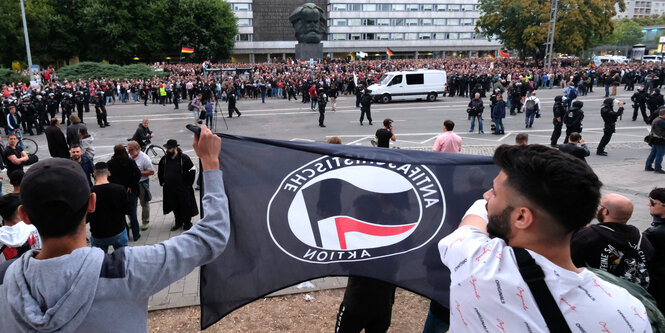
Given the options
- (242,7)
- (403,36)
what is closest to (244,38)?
(242,7)

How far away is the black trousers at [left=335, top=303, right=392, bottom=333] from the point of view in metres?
3.51

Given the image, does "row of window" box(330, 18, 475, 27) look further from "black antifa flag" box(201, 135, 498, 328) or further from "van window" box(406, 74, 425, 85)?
"black antifa flag" box(201, 135, 498, 328)

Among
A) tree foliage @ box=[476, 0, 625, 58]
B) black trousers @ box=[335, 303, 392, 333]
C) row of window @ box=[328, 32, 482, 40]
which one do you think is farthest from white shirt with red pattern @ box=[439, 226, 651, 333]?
row of window @ box=[328, 32, 482, 40]

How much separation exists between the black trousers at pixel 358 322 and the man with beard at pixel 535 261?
6.15 ft

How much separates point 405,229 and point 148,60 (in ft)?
218

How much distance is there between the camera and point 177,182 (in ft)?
24.7

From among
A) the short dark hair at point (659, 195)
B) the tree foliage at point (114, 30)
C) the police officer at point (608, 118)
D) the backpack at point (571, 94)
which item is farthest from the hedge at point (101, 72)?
the short dark hair at point (659, 195)

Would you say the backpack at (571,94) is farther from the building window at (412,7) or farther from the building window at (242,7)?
the building window at (412,7)

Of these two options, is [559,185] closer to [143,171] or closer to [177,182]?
[177,182]

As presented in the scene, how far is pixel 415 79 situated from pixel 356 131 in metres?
10.8

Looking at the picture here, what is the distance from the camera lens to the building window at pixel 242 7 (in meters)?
81.6

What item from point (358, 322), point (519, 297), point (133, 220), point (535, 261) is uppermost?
point (535, 261)

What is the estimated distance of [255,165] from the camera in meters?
3.04

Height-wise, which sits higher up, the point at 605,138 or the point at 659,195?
the point at 659,195
